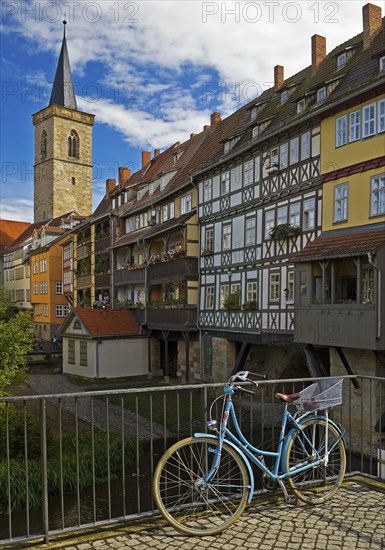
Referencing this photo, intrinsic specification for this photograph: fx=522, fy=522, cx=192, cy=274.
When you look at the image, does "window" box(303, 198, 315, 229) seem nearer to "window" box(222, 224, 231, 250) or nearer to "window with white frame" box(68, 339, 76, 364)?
"window" box(222, 224, 231, 250)

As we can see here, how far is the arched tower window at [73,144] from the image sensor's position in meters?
68.4

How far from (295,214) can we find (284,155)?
8.16 ft

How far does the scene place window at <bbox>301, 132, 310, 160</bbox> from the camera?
1855 cm

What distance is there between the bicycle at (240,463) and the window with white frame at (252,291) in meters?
16.0

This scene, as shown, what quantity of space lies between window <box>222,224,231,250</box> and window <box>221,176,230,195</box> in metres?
1.64

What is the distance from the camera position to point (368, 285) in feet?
48.6

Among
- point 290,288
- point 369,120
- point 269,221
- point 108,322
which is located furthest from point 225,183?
point 108,322

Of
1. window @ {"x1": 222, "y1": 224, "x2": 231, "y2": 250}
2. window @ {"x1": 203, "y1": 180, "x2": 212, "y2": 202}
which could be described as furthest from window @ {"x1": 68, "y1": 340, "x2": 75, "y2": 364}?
window @ {"x1": 222, "y1": 224, "x2": 231, "y2": 250}

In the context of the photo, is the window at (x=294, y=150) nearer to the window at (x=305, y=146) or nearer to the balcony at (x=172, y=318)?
the window at (x=305, y=146)

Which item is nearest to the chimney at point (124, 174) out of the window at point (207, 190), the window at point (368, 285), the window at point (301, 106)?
the window at point (207, 190)

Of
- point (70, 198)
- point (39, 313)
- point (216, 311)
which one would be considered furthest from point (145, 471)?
point (70, 198)

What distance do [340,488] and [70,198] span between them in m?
64.8

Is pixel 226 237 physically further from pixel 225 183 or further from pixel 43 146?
pixel 43 146

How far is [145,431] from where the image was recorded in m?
18.2
